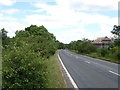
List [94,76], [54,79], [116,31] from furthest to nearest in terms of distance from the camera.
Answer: [116,31] → [94,76] → [54,79]

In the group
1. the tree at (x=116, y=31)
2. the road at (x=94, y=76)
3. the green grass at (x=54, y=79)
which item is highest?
the tree at (x=116, y=31)

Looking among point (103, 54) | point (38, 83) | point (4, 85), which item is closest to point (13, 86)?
point (4, 85)

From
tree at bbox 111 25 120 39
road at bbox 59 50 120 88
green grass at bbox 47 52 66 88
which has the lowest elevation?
road at bbox 59 50 120 88

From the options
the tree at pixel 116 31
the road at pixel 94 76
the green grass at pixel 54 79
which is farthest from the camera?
the tree at pixel 116 31

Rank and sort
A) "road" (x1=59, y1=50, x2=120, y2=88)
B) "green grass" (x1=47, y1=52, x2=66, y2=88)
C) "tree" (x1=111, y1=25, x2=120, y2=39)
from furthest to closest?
"tree" (x1=111, y1=25, x2=120, y2=39), "road" (x1=59, y1=50, x2=120, y2=88), "green grass" (x1=47, y1=52, x2=66, y2=88)

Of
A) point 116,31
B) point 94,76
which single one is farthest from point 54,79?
point 116,31

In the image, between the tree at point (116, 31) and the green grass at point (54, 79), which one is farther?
the tree at point (116, 31)

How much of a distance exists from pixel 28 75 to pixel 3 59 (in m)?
1.14

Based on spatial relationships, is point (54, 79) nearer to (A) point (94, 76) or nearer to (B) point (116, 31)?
(A) point (94, 76)

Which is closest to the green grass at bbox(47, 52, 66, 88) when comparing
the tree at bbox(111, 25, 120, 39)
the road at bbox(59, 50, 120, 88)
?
the road at bbox(59, 50, 120, 88)

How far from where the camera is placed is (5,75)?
24.8ft

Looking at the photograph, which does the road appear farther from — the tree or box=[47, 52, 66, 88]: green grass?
the tree

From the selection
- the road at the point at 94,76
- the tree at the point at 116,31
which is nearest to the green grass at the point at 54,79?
the road at the point at 94,76

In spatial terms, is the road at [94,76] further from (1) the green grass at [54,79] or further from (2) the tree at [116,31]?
(2) the tree at [116,31]
